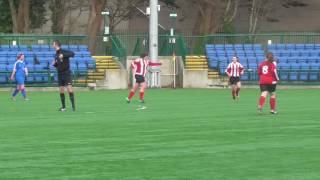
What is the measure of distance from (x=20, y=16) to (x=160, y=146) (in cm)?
4187

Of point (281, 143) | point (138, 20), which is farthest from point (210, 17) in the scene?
point (281, 143)

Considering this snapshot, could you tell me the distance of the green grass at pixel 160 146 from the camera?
31.8 feet

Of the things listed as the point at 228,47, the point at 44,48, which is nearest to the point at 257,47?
the point at 228,47

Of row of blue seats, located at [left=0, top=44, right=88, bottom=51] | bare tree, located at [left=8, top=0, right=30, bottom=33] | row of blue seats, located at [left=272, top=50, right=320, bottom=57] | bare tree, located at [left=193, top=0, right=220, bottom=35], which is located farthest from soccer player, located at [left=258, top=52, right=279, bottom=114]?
bare tree, located at [left=8, top=0, right=30, bottom=33]

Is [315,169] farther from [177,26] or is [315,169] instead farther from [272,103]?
[177,26]

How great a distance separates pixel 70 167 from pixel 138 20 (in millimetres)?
53699

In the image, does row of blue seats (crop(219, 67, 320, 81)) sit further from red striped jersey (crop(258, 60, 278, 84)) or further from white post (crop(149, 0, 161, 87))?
red striped jersey (crop(258, 60, 278, 84))

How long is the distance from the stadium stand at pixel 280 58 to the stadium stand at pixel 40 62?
743 centimetres

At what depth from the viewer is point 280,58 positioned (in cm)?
4338

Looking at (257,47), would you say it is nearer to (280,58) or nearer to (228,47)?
(228,47)

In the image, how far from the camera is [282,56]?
4381 centimetres

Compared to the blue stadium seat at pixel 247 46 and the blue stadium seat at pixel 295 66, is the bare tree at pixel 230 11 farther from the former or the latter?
the blue stadium seat at pixel 295 66

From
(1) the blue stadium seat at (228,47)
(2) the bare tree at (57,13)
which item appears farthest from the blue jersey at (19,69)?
(2) the bare tree at (57,13)

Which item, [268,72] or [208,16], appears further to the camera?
[208,16]
